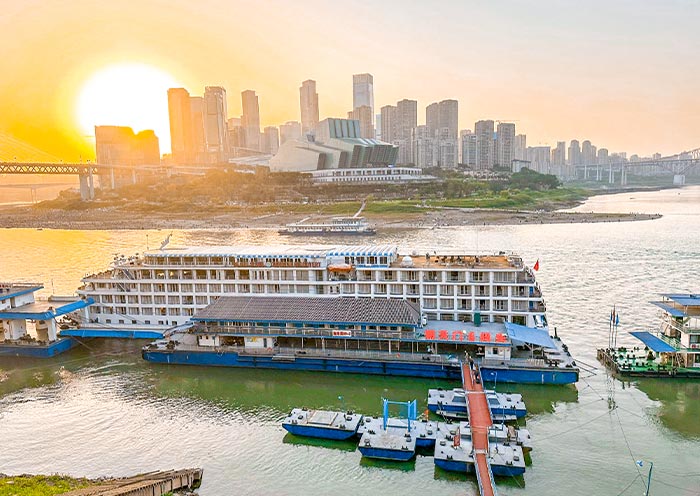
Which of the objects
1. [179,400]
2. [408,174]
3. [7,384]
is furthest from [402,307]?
[408,174]

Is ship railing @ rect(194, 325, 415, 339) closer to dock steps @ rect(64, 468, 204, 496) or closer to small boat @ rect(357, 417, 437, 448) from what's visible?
small boat @ rect(357, 417, 437, 448)

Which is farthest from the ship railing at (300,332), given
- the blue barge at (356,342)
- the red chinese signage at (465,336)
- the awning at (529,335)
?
the awning at (529,335)

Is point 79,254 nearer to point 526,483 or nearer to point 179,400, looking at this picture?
point 179,400

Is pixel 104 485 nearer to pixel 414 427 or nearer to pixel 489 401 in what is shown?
pixel 414 427

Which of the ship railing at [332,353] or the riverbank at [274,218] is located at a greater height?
the riverbank at [274,218]

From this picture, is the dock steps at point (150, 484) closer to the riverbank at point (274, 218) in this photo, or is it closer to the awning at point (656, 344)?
the awning at point (656, 344)
